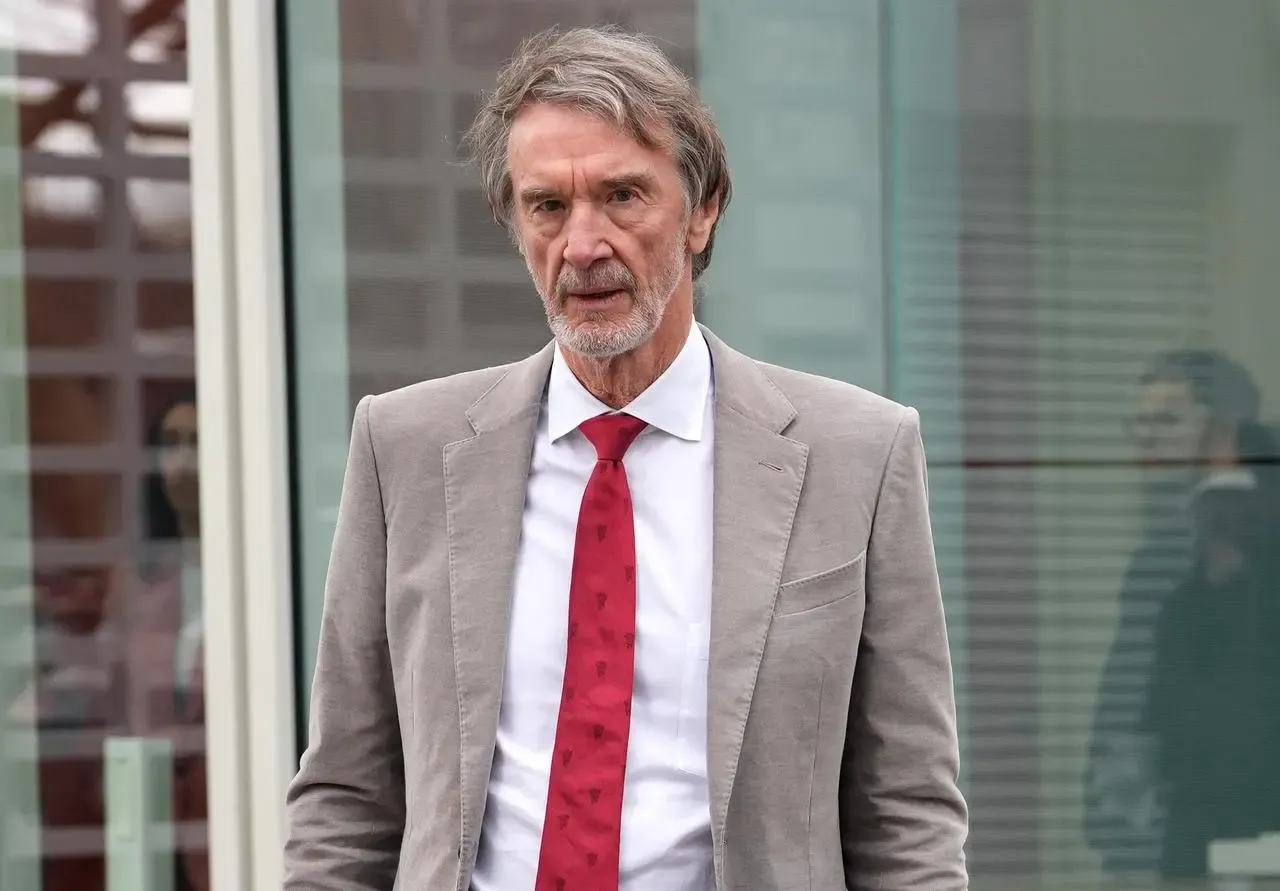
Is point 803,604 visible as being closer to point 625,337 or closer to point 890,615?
point 890,615

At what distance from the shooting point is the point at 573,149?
78.4 inches

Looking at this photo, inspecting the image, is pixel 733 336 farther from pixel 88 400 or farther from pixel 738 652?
pixel 738 652

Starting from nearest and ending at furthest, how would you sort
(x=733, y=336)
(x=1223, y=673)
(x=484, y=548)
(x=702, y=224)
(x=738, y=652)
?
(x=738, y=652), (x=484, y=548), (x=702, y=224), (x=733, y=336), (x=1223, y=673)

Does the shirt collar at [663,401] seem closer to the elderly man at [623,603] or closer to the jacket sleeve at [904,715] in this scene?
the elderly man at [623,603]

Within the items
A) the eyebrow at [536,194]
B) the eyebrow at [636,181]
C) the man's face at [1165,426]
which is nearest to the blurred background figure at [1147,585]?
the man's face at [1165,426]

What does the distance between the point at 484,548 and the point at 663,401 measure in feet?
1.02

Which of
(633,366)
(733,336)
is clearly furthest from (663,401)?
(733,336)

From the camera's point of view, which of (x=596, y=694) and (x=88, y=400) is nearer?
(x=596, y=694)

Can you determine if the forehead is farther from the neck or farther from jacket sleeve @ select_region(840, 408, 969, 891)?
jacket sleeve @ select_region(840, 408, 969, 891)

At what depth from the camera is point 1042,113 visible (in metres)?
3.60

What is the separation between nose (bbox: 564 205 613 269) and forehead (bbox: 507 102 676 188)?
0.15 ft

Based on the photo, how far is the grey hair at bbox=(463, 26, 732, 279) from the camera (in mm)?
2010

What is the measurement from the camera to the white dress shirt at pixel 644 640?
189cm

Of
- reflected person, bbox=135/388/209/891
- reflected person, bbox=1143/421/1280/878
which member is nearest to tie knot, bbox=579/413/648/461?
reflected person, bbox=135/388/209/891
